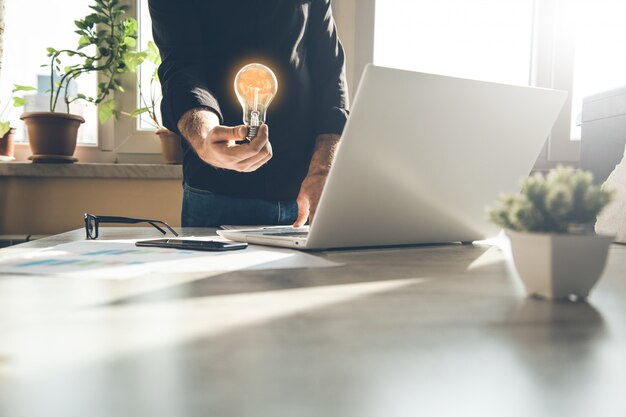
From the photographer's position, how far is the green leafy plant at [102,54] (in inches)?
77.7

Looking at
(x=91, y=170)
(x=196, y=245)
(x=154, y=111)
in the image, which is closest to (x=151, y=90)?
(x=154, y=111)

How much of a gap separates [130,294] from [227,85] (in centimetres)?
109

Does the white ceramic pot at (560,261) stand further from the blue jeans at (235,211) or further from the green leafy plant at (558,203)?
the blue jeans at (235,211)

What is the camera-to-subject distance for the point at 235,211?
138 cm

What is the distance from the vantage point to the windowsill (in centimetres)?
193

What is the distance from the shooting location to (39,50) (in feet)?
7.05

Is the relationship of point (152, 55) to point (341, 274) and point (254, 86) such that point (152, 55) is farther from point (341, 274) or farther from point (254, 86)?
point (341, 274)

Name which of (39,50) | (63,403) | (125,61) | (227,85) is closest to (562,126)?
(227,85)

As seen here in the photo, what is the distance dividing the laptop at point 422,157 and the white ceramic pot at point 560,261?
0.81ft

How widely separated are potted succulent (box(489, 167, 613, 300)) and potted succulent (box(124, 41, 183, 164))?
5.73 feet

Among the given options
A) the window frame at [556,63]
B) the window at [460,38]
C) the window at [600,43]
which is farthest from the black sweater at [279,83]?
the window at [600,43]

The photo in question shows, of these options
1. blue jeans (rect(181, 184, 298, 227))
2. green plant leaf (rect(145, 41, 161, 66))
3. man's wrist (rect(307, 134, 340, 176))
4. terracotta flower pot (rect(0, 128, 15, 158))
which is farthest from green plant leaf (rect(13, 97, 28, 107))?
man's wrist (rect(307, 134, 340, 176))

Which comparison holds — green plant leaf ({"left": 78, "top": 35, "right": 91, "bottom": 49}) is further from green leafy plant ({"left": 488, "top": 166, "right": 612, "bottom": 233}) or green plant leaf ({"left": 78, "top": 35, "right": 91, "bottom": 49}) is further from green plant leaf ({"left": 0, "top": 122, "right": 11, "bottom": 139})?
green leafy plant ({"left": 488, "top": 166, "right": 612, "bottom": 233})

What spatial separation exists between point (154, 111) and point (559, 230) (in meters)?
1.96
